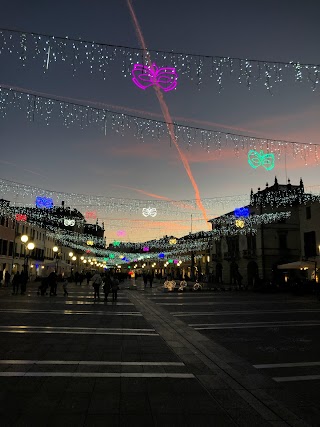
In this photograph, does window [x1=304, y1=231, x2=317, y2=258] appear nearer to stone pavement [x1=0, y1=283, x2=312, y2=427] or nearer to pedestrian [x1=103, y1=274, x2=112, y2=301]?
pedestrian [x1=103, y1=274, x2=112, y2=301]

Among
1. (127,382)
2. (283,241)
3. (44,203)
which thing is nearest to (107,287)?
(127,382)

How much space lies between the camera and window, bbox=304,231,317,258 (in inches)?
1492

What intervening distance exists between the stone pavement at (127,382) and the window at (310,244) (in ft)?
100.0

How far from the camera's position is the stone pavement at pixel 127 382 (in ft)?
15.9

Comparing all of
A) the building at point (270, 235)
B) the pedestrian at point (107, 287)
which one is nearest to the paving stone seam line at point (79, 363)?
the pedestrian at point (107, 287)

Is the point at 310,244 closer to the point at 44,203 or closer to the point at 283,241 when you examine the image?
the point at 283,241

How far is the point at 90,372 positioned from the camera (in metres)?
6.89

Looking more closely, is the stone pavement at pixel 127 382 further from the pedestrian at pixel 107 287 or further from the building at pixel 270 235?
the building at pixel 270 235

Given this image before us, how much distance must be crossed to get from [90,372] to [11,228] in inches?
1732

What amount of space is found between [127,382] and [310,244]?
3638 cm

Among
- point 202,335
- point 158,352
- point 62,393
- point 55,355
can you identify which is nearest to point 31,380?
point 62,393

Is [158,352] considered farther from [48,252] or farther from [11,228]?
[48,252]

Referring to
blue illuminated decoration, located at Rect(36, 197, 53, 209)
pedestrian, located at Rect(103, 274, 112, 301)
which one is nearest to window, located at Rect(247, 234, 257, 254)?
blue illuminated decoration, located at Rect(36, 197, 53, 209)

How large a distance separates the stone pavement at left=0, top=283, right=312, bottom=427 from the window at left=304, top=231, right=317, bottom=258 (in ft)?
100.0
